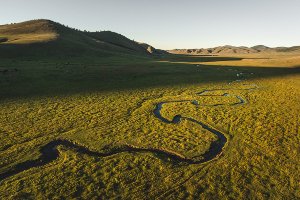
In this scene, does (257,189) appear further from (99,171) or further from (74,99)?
(74,99)

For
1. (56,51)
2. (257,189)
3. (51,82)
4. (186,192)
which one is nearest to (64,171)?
(186,192)

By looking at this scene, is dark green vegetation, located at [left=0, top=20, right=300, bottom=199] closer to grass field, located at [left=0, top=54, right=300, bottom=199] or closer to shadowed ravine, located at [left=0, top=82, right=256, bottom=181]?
grass field, located at [left=0, top=54, right=300, bottom=199]

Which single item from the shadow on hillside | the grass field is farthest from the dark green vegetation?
the shadow on hillside

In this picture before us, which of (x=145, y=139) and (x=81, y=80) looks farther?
(x=81, y=80)

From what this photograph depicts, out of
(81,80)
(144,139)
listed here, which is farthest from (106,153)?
(81,80)

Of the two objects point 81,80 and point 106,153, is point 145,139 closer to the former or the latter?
point 106,153
